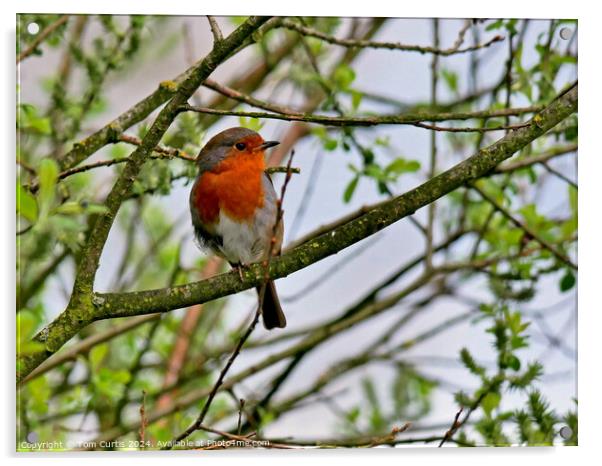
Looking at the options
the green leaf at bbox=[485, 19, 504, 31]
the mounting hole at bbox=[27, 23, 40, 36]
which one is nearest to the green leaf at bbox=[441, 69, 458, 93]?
the green leaf at bbox=[485, 19, 504, 31]

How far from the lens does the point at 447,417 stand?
9.20ft

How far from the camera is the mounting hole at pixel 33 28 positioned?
8.46 feet

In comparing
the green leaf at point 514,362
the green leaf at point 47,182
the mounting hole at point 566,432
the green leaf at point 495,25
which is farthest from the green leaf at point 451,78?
the green leaf at point 47,182

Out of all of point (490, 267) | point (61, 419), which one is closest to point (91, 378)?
point (61, 419)

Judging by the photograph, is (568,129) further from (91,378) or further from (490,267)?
(91,378)

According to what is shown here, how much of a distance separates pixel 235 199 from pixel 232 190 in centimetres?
3

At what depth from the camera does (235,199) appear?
2.43 meters

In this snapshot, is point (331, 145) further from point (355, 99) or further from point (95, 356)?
point (95, 356)

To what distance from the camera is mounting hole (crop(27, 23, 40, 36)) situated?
258cm

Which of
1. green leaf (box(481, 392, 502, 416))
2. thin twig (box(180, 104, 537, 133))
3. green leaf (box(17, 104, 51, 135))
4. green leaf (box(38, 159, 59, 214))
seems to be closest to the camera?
green leaf (box(38, 159, 59, 214))

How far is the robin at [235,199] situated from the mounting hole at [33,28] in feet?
1.85

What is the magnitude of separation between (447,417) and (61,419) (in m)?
1.14

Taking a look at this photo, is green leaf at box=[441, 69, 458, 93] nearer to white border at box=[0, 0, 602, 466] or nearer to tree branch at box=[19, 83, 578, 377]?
white border at box=[0, 0, 602, 466]

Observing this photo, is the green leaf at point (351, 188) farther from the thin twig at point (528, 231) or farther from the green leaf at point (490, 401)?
the green leaf at point (490, 401)
